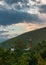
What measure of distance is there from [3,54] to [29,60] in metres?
8.37

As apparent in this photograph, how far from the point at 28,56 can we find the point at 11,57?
13.2ft

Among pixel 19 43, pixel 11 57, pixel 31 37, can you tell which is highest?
pixel 11 57

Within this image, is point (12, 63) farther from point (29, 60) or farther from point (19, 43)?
point (19, 43)

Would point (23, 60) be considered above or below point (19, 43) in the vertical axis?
above

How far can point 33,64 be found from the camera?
5656 centimetres

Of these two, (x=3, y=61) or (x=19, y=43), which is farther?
A: (x=19, y=43)

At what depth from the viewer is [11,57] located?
207 feet

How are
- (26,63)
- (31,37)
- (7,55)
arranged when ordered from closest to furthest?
(26,63), (7,55), (31,37)

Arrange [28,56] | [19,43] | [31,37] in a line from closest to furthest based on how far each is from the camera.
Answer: [28,56], [19,43], [31,37]

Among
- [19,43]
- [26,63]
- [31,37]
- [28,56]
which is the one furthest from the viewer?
[31,37]

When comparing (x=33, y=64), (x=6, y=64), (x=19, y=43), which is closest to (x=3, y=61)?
(x=6, y=64)

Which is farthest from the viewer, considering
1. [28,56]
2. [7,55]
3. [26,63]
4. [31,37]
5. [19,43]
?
[31,37]

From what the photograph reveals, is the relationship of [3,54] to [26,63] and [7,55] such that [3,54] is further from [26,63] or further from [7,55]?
[26,63]

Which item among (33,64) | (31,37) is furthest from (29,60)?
(31,37)
